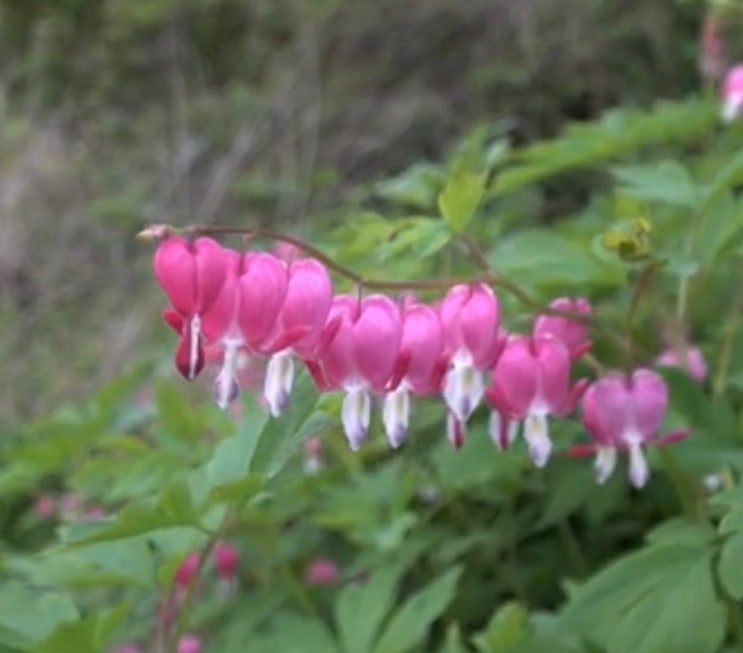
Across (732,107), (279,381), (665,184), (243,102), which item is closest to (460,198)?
(279,381)

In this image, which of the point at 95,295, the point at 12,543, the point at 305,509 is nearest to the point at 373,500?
the point at 305,509

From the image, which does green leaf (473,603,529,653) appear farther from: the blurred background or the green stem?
the blurred background

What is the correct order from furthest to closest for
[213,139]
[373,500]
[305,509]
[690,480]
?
[213,139] → [305,509] → [373,500] → [690,480]

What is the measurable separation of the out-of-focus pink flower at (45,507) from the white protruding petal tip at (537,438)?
1652 millimetres

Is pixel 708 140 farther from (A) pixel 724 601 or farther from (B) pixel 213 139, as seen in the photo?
(B) pixel 213 139

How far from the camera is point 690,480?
1.94 meters

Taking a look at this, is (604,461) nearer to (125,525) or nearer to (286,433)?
(286,433)

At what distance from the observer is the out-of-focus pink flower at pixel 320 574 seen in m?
2.52

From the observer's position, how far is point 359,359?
1.62 m

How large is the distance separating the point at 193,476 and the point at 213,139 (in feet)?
22.1

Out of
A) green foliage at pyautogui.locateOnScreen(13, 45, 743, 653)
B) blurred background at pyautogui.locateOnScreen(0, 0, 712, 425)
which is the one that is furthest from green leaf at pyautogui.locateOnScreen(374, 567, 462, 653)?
blurred background at pyautogui.locateOnScreen(0, 0, 712, 425)

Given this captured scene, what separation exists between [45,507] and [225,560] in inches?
36.0

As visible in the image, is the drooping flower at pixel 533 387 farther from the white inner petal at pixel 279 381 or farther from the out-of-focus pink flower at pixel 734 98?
the out-of-focus pink flower at pixel 734 98

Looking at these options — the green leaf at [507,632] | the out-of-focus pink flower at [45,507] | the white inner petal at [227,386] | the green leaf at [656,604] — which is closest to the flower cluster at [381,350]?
the white inner petal at [227,386]
